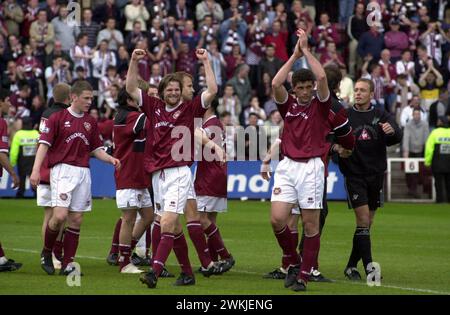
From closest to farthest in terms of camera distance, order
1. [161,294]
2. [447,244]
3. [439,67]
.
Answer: [161,294], [447,244], [439,67]

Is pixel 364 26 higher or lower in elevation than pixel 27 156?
higher

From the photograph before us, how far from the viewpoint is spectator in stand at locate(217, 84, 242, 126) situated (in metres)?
29.5

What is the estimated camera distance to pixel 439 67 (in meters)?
31.9

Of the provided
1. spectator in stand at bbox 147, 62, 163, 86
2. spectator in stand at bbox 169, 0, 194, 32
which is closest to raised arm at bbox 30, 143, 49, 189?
spectator in stand at bbox 147, 62, 163, 86

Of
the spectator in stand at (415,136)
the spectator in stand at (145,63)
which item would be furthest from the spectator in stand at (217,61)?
the spectator in stand at (415,136)

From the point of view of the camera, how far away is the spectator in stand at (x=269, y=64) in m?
31.0

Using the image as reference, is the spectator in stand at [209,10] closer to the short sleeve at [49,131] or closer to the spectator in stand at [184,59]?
the spectator in stand at [184,59]

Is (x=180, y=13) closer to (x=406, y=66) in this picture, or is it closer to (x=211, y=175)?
(x=406, y=66)

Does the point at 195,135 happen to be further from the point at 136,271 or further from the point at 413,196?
the point at 413,196

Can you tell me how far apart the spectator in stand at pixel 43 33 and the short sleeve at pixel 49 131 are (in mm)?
17593

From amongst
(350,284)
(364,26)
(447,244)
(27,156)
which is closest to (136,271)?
(350,284)

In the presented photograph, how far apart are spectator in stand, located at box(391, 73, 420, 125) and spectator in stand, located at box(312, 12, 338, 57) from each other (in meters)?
2.34

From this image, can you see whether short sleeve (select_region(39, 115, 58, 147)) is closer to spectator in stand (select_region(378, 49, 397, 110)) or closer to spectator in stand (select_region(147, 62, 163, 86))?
spectator in stand (select_region(147, 62, 163, 86))

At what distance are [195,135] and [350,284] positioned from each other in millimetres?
2543
